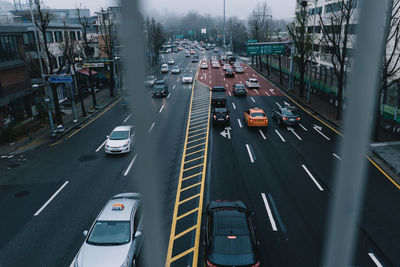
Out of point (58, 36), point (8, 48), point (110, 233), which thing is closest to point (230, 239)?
point (110, 233)

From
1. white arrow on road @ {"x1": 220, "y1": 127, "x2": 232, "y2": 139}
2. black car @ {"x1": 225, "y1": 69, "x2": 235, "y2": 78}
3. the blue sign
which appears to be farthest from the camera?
black car @ {"x1": 225, "y1": 69, "x2": 235, "y2": 78}

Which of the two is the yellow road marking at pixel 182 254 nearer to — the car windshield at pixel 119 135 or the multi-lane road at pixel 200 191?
the multi-lane road at pixel 200 191

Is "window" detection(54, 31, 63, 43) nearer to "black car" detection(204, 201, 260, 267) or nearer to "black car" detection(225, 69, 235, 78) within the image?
"black car" detection(225, 69, 235, 78)

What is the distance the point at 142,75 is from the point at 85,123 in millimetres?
28621

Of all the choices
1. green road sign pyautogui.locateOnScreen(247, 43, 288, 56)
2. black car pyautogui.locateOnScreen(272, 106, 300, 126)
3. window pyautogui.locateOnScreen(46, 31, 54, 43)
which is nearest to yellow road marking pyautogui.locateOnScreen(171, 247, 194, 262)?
black car pyautogui.locateOnScreen(272, 106, 300, 126)

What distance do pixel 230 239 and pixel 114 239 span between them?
162 inches

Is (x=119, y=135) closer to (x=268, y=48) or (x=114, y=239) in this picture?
(x=114, y=239)

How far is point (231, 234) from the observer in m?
9.80

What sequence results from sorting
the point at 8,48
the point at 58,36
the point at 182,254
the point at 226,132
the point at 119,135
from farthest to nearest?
the point at 58,36 < the point at 8,48 < the point at 226,132 < the point at 119,135 < the point at 182,254

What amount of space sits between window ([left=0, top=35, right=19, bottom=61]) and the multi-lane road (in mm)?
9586

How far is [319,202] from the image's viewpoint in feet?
44.9

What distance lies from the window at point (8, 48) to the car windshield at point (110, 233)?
22.9 m

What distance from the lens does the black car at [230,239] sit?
9.01 meters

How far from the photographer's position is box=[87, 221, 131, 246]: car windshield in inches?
396
